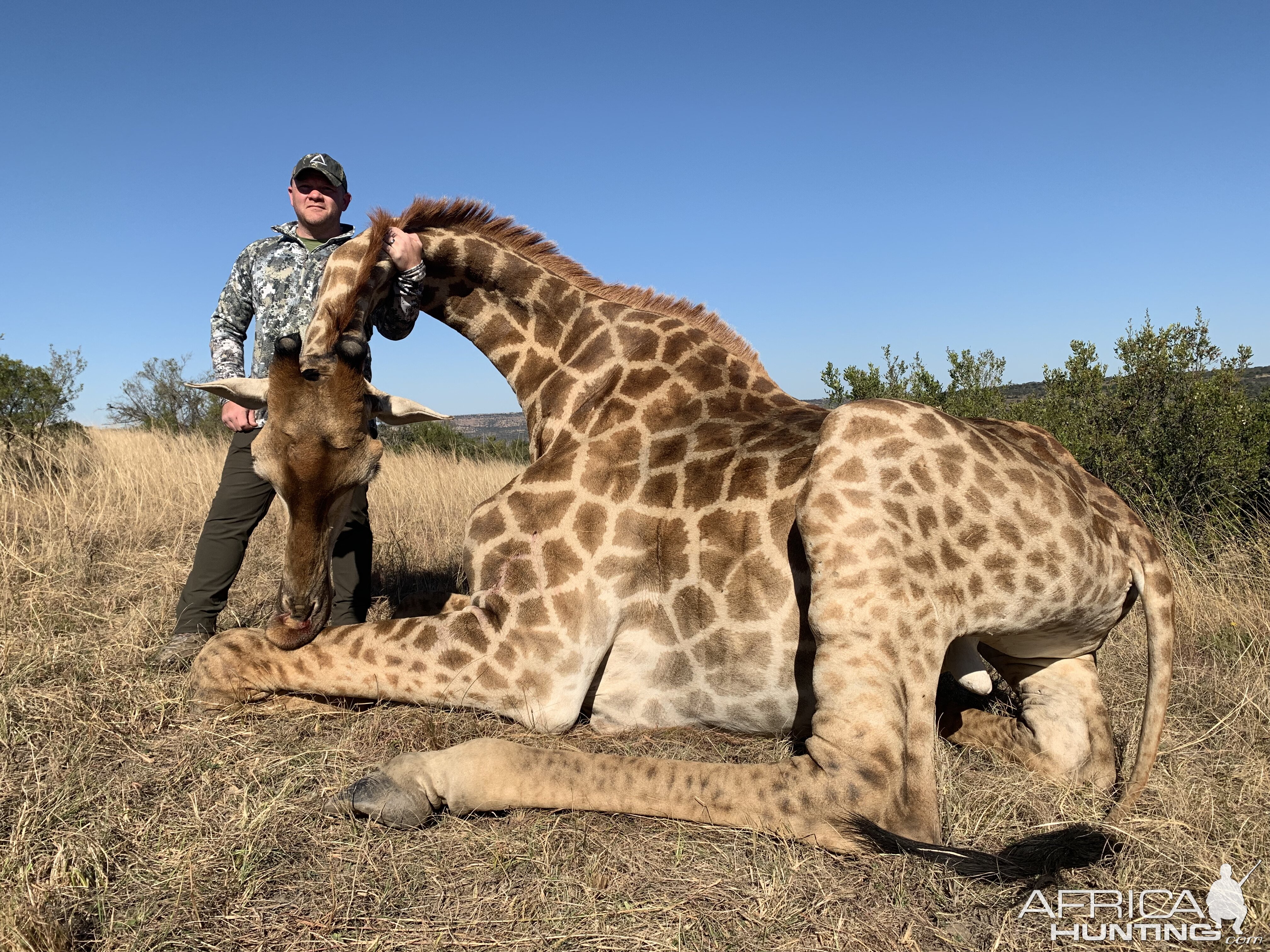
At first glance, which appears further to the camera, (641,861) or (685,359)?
(685,359)

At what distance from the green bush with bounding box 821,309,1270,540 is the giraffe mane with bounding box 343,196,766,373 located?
4865mm

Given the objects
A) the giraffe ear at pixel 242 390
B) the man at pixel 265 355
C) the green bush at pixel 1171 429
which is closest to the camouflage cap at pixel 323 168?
the man at pixel 265 355

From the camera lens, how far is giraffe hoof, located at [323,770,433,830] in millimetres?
2547

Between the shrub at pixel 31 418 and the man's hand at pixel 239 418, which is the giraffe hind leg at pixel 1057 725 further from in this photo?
the shrub at pixel 31 418

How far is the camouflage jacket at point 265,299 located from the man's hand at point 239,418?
25 cm

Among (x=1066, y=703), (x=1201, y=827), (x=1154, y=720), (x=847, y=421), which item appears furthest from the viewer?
(x=1066, y=703)

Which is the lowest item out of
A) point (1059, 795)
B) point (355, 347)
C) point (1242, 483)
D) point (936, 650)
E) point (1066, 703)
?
point (1059, 795)

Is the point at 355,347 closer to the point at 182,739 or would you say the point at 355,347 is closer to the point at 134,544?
the point at 182,739

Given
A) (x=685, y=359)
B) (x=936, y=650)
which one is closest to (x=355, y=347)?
(x=685, y=359)

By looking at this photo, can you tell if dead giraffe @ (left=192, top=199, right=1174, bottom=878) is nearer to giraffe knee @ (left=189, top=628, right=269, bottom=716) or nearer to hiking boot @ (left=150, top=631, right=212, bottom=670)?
giraffe knee @ (left=189, top=628, right=269, bottom=716)

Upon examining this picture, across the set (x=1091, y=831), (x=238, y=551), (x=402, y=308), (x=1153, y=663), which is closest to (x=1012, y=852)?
(x=1091, y=831)

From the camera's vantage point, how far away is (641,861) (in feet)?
7.95

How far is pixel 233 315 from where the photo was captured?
15.3 feet

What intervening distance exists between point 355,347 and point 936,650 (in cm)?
261
